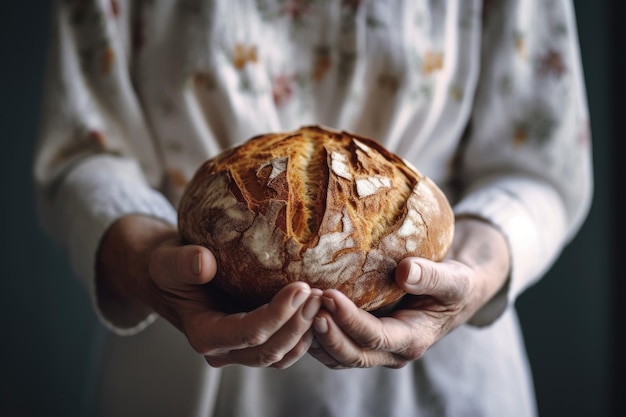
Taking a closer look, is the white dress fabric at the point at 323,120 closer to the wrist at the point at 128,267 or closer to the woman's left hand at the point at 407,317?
the wrist at the point at 128,267

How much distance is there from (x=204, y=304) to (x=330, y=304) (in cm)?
15

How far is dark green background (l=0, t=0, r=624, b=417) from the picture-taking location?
1331 mm

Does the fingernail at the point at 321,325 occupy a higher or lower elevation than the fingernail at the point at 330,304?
lower

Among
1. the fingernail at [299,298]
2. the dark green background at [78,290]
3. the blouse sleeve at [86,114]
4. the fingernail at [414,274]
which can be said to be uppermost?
the blouse sleeve at [86,114]

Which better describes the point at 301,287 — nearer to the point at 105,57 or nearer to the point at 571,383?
the point at 105,57

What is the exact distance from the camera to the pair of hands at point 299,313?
1.57 feet

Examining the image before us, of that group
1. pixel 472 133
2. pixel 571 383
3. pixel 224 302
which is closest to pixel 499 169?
pixel 472 133

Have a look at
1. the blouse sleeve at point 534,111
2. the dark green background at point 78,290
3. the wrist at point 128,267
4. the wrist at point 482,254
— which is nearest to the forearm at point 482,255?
the wrist at point 482,254

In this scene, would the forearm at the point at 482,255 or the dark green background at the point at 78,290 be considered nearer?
the forearm at the point at 482,255

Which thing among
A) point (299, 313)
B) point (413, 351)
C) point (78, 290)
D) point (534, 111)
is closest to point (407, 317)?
point (413, 351)

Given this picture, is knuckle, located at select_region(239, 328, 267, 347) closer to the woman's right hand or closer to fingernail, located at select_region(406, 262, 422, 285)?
the woman's right hand

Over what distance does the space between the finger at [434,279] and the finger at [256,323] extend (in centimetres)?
10

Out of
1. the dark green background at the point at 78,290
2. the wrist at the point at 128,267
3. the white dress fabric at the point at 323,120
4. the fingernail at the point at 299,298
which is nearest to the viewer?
the fingernail at the point at 299,298

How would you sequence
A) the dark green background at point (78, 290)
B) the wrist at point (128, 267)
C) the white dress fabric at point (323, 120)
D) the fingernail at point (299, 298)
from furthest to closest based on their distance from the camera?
the dark green background at point (78, 290)
the white dress fabric at point (323, 120)
the wrist at point (128, 267)
the fingernail at point (299, 298)
